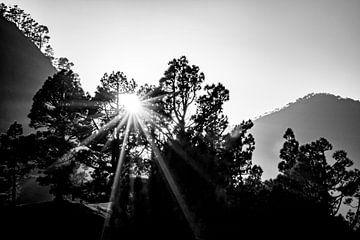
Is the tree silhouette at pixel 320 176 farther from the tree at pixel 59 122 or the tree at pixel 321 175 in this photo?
the tree at pixel 59 122

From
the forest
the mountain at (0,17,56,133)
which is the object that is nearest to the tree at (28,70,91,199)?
the forest

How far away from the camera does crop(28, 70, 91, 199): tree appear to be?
22.5 meters

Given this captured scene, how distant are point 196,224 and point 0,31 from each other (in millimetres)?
103055

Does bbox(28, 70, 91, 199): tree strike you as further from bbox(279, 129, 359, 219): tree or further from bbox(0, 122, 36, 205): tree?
bbox(279, 129, 359, 219): tree

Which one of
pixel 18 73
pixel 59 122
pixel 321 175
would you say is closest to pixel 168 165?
pixel 59 122

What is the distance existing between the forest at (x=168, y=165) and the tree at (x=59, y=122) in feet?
0.29

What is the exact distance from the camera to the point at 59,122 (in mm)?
22688

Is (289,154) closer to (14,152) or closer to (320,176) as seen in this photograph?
(320,176)

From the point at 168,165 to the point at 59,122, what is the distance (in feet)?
56.9

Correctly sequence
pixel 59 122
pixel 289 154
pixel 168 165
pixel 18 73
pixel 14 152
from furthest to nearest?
pixel 18 73
pixel 289 154
pixel 14 152
pixel 59 122
pixel 168 165

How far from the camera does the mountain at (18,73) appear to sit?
68.1m

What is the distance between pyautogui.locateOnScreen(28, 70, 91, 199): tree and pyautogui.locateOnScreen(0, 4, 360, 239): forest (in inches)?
3.5

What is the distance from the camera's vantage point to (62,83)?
76.0ft

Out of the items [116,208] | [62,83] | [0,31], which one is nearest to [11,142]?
[62,83]
